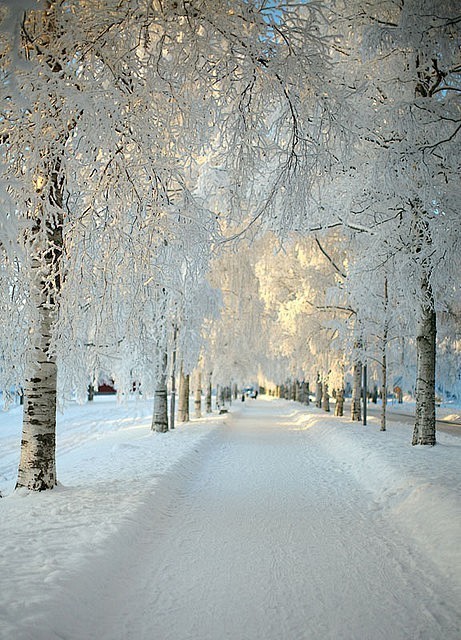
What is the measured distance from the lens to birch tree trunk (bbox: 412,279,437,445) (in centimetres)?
1162

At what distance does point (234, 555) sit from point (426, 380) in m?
8.35

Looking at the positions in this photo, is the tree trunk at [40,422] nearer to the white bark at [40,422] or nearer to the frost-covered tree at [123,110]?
the white bark at [40,422]

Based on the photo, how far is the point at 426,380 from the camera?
1164 cm

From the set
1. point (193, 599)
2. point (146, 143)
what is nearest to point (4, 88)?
point (146, 143)

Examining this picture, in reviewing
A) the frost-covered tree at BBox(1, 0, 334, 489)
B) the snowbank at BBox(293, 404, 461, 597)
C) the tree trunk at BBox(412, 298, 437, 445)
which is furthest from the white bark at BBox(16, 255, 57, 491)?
the tree trunk at BBox(412, 298, 437, 445)

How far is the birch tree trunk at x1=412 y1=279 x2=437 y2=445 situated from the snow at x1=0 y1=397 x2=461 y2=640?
279 cm

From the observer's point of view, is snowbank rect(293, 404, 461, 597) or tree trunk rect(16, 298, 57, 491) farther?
tree trunk rect(16, 298, 57, 491)

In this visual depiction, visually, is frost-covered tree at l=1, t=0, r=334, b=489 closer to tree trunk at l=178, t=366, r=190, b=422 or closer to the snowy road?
the snowy road

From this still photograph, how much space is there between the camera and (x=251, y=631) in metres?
3.34

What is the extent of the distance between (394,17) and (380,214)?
3.83 meters

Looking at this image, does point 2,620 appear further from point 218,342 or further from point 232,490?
point 218,342

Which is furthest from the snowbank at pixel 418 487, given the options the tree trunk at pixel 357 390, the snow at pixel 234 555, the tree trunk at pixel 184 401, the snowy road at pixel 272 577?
the tree trunk at pixel 184 401

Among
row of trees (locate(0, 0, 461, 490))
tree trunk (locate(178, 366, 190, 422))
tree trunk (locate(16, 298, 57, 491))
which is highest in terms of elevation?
row of trees (locate(0, 0, 461, 490))

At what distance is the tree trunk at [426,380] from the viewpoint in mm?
11633
